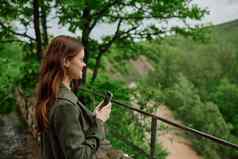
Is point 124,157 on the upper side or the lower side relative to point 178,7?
lower

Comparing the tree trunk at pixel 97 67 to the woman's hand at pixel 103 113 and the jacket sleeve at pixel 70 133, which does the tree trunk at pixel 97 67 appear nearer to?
the woman's hand at pixel 103 113

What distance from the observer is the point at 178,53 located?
4075 centimetres

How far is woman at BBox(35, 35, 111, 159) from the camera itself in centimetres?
151

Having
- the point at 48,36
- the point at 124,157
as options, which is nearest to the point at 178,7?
the point at 48,36

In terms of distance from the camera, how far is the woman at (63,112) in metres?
1.51

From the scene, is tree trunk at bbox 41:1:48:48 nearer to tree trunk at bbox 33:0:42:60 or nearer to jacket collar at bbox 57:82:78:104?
tree trunk at bbox 33:0:42:60

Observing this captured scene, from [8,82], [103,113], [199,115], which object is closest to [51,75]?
[103,113]

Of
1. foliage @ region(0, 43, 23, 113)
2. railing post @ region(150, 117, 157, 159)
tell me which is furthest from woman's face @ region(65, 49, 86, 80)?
foliage @ region(0, 43, 23, 113)

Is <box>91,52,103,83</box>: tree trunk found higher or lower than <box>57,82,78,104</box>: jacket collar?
lower

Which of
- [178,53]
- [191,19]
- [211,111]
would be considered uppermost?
[191,19]

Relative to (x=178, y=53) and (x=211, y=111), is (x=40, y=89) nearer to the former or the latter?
(x=211, y=111)

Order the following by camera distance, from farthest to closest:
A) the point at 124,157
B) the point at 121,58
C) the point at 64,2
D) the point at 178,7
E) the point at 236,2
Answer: the point at 236,2, the point at 121,58, the point at 178,7, the point at 64,2, the point at 124,157

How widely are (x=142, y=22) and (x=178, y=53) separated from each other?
97.6 feet

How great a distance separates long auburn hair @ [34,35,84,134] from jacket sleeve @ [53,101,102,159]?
2.8 inches
